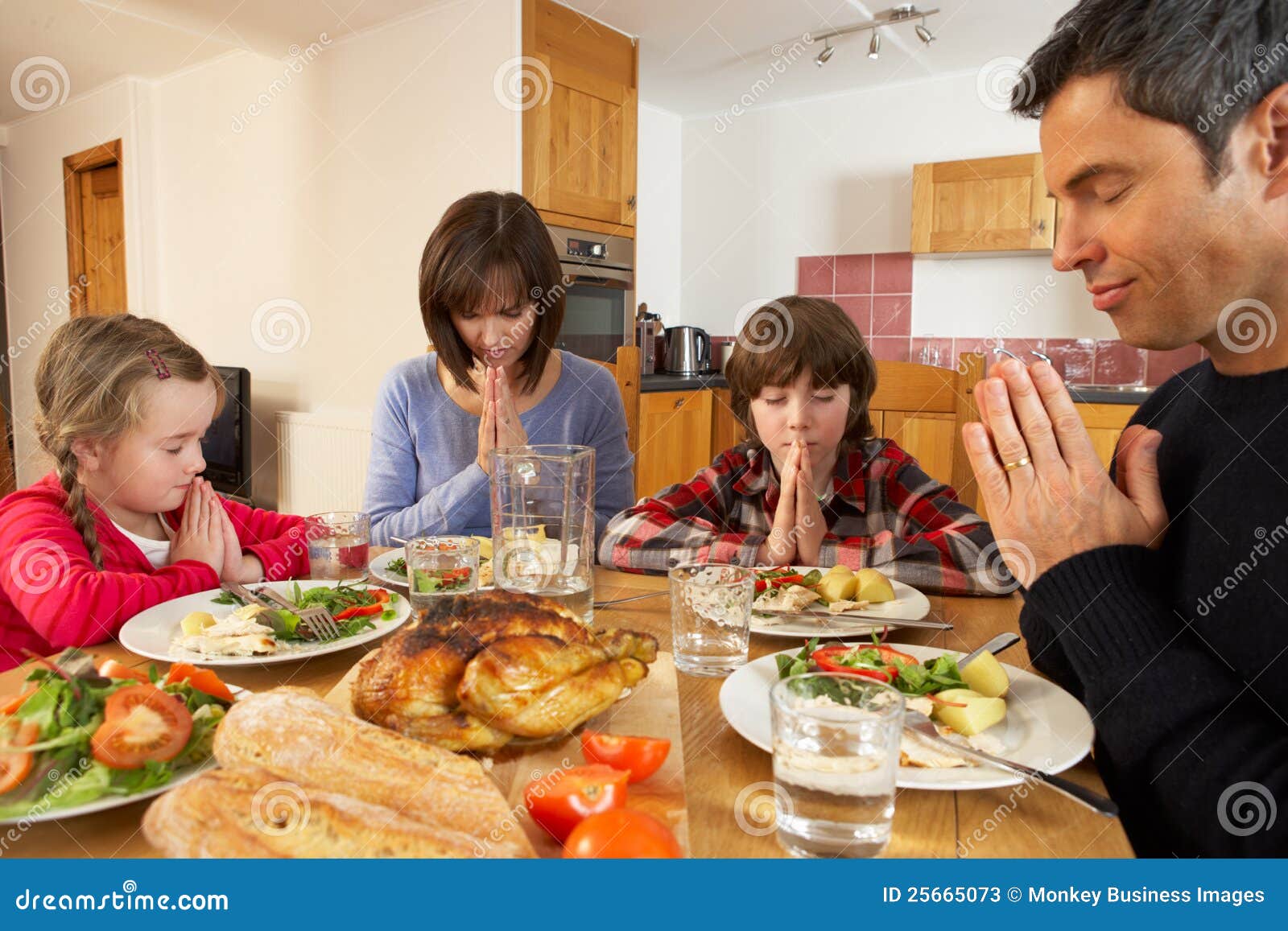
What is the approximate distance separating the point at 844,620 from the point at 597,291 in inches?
127

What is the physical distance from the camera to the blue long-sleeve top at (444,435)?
211 centimetres

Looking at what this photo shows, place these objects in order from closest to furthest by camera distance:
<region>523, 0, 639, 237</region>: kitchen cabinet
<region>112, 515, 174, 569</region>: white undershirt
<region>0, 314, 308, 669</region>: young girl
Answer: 1. <region>0, 314, 308, 669</region>: young girl
2. <region>112, 515, 174, 569</region>: white undershirt
3. <region>523, 0, 639, 237</region>: kitchen cabinet

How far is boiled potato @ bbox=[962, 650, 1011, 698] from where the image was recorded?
0.84 meters

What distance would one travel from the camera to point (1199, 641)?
3.03 ft

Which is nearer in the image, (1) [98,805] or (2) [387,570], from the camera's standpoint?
(1) [98,805]

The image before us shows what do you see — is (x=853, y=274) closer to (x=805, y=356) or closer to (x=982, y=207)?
(x=982, y=207)

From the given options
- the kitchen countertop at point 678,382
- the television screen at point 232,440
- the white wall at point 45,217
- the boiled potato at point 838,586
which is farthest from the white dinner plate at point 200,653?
the white wall at point 45,217

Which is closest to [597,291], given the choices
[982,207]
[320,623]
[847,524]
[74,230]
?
[982,207]

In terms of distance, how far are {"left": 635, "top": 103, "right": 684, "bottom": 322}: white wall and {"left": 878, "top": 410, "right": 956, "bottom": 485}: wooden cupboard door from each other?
104 inches

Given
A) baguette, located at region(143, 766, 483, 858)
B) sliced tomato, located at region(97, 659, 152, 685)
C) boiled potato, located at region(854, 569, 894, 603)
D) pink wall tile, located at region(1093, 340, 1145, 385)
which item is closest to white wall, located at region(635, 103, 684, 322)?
pink wall tile, located at region(1093, 340, 1145, 385)

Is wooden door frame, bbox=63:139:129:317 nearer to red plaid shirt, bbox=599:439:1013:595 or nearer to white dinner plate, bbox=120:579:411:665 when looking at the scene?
red plaid shirt, bbox=599:439:1013:595

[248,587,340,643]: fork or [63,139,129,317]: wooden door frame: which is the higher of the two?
[63,139,129,317]: wooden door frame

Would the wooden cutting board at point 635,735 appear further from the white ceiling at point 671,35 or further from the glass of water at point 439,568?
the white ceiling at point 671,35

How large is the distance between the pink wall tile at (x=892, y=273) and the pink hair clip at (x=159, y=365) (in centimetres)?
420
